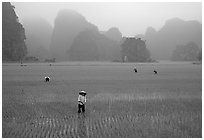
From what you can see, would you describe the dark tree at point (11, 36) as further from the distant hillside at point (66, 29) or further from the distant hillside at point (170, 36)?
the distant hillside at point (170, 36)

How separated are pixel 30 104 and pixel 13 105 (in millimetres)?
669

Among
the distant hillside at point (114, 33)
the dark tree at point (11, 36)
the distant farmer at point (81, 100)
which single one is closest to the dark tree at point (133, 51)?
the distant hillside at point (114, 33)

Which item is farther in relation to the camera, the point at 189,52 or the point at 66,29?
the point at 66,29

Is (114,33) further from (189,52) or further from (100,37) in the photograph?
(189,52)

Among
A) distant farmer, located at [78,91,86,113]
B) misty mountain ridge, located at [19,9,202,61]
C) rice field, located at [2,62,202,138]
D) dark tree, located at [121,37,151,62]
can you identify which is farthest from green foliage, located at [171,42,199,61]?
distant farmer, located at [78,91,86,113]

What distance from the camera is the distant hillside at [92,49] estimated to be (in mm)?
79250

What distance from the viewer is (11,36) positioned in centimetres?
5884

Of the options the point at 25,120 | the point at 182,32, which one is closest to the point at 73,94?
the point at 25,120

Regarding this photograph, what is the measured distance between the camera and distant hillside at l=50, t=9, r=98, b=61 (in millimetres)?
86438

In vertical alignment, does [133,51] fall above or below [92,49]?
below

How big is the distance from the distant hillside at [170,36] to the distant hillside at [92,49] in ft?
89.9

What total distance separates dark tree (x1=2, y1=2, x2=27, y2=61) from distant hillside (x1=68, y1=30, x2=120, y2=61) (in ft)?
69.8

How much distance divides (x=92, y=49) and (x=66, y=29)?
19715 mm

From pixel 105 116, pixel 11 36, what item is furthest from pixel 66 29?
pixel 105 116
